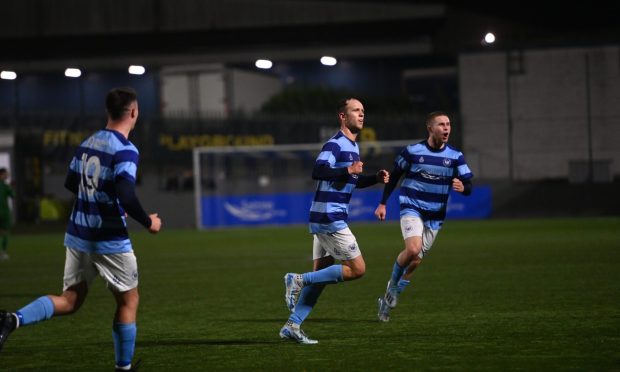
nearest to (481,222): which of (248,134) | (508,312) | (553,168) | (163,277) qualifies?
(553,168)

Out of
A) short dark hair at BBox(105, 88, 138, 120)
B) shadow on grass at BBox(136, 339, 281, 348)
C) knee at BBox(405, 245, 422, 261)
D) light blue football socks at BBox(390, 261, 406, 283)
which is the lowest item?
shadow on grass at BBox(136, 339, 281, 348)

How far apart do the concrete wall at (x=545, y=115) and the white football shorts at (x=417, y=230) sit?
26464 millimetres

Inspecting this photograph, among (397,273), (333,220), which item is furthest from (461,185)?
(333,220)

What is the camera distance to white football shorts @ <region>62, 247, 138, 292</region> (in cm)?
709

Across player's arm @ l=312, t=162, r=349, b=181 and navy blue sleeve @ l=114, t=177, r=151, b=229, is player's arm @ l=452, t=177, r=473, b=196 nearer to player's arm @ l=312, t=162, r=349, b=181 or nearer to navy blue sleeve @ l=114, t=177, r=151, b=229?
player's arm @ l=312, t=162, r=349, b=181

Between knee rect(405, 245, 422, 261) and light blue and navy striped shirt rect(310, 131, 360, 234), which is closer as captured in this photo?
light blue and navy striped shirt rect(310, 131, 360, 234)

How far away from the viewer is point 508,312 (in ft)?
34.8

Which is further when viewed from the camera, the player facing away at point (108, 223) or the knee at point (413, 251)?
the knee at point (413, 251)

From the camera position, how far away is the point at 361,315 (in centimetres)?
1096

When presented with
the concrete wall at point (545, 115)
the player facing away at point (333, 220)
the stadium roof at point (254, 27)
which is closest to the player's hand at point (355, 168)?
the player facing away at point (333, 220)

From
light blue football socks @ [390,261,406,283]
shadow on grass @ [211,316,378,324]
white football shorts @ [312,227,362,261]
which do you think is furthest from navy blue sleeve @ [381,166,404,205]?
white football shorts @ [312,227,362,261]

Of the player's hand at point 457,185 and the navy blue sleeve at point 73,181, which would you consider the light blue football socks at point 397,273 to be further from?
the navy blue sleeve at point 73,181

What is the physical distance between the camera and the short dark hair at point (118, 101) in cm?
712

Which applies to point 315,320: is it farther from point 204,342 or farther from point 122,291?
point 122,291
